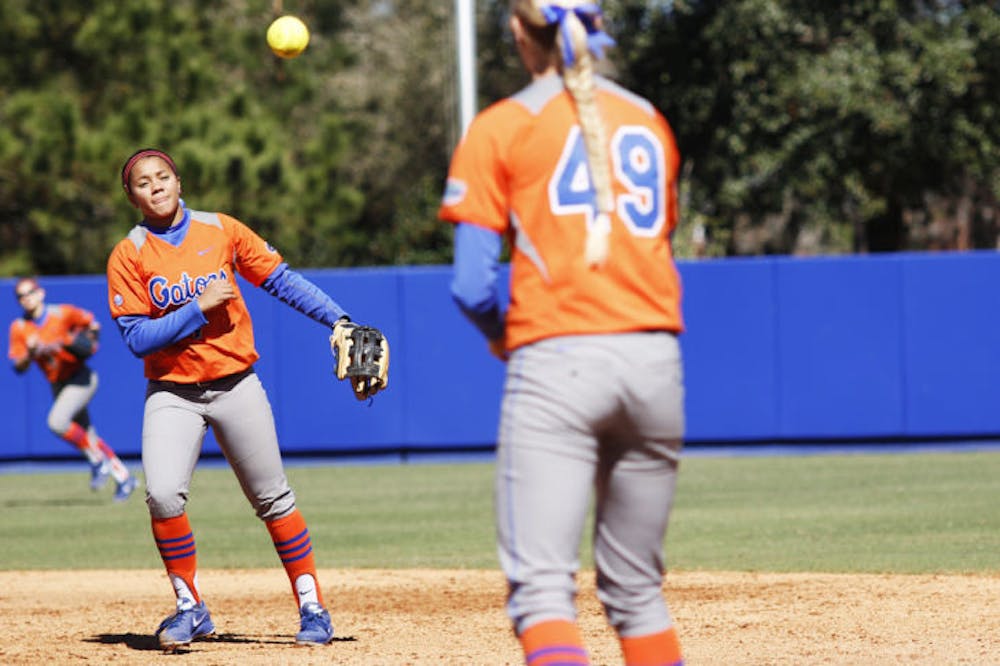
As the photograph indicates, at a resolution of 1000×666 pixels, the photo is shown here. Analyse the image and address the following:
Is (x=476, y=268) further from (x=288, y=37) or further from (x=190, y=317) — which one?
(x=288, y=37)

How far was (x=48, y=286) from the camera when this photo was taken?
17203 mm

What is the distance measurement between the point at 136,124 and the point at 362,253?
531 centimetres

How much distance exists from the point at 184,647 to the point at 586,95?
3.55 metres

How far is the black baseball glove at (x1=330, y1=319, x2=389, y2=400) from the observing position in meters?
5.73

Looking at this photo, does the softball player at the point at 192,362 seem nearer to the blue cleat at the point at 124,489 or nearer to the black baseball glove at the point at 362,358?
the black baseball glove at the point at 362,358

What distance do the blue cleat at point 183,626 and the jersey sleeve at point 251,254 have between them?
1327 mm

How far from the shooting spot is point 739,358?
55.3 feet

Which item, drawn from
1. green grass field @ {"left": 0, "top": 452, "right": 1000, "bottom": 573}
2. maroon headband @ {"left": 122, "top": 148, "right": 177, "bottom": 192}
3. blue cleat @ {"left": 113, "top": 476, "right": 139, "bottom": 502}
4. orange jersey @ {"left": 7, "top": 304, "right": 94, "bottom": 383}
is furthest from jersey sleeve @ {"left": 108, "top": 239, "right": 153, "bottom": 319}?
→ orange jersey @ {"left": 7, "top": 304, "right": 94, "bottom": 383}

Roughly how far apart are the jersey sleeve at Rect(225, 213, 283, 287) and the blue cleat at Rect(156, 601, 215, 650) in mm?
1327

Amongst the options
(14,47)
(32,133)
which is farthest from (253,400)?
(14,47)

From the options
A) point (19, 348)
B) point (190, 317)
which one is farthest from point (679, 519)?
point (19, 348)

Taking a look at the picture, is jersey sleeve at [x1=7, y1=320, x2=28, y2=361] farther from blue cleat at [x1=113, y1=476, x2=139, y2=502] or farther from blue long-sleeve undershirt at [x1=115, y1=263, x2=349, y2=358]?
blue long-sleeve undershirt at [x1=115, y1=263, x2=349, y2=358]

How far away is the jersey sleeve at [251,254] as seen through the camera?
616 cm

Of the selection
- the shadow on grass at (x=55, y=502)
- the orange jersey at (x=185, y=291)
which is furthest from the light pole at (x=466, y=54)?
the orange jersey at (x=185, y=291)
